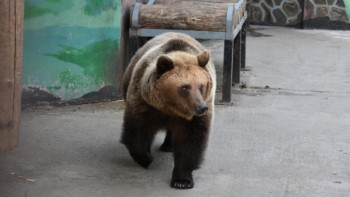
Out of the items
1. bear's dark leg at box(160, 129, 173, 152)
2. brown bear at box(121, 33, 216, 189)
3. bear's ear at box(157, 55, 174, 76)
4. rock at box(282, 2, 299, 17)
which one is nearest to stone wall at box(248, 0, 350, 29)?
rock at box(282, 2, 299, 17)

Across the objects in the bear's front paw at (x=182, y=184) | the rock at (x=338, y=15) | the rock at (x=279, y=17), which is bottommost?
the rock at (x=279, y=17)

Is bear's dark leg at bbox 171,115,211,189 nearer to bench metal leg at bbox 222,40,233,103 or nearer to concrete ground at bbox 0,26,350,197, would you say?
concrete ground at bbox 0,26,350,197

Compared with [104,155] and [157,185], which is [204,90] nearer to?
[157,185]

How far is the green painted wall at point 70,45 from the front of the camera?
22.9 feet

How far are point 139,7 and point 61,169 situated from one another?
270 cm

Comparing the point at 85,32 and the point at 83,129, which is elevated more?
the point at 85,32

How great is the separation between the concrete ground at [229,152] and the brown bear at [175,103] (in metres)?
0.21

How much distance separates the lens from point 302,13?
1395cm

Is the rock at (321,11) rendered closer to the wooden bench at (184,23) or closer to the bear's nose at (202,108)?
the wooden bench at (184,23)

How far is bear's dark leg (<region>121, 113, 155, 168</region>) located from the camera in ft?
17.3

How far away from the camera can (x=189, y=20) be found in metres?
7.43

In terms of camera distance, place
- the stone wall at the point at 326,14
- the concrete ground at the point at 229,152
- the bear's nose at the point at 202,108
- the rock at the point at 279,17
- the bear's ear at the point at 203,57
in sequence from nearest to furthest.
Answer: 1. the bear's nose at the point at 202,108
2. the bear's ear at the point at 203,57
3. the concrete ground at the point at 229,152
4. the stone wall at the point at 326,14
5. the rock at the point at 279,17

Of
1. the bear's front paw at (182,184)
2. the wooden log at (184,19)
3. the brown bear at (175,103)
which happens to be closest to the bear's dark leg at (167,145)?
the brown bear at (175,103)

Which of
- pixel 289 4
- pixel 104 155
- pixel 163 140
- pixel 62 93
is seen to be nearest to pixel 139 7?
A: pixel 62 93
